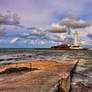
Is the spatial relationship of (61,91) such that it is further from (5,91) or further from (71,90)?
(5,91)

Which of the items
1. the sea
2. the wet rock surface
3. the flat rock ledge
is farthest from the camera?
the sea

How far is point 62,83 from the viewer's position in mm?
5973

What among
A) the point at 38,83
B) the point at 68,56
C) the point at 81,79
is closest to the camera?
the point at 38,83

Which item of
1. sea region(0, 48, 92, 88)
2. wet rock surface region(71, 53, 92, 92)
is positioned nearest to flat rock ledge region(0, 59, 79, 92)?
wet rock surface region(71, 53, 92, 92)

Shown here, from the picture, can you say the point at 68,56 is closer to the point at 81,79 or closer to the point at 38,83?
the point at 81,79

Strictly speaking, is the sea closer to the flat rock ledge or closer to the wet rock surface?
the wet rock surface

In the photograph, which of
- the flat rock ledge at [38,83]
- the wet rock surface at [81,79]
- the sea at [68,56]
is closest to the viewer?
the flat rock ledge at [38,83]

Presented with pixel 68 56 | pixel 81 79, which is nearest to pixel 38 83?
pixel 81 79

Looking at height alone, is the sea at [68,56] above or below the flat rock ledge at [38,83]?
below

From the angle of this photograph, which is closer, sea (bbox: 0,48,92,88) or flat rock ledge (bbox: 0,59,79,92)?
flat rock ledge (bbox: 0,59,79,92)

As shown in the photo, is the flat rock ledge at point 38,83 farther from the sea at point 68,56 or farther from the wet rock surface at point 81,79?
the sea at point 68,56

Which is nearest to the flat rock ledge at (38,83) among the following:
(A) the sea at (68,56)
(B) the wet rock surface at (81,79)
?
(B) the wet rock surface at (81,79)

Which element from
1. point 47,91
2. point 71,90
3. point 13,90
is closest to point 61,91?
point 47,91

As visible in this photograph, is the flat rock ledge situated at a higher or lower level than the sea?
higher
